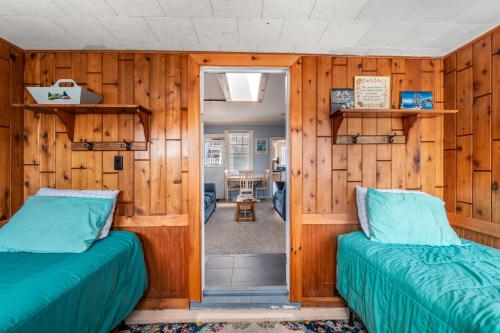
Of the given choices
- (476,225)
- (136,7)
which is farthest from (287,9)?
(476,225)

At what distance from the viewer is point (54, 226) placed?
156 cm

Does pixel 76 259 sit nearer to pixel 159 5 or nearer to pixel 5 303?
pixel 5 303

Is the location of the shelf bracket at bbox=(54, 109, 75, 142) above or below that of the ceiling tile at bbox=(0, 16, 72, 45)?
below

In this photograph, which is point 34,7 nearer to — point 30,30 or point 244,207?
point 30,30

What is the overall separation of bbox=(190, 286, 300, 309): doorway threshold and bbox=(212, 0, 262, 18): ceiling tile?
2.24 m

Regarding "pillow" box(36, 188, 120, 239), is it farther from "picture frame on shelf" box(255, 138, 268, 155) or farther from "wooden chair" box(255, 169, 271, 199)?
"picture frame on shelf" box(255, 138, 268, 155)

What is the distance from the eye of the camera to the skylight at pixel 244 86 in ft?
11.0

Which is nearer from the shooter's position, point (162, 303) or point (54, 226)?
point (54, 226)

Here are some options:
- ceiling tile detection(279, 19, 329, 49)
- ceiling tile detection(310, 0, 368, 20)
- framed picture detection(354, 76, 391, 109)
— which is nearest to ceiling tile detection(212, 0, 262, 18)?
ceiling tile detection(279, 19, 329, 49)

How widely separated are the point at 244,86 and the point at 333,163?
231 cm

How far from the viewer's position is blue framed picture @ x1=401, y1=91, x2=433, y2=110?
2.06 meters

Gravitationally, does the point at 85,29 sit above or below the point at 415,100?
above

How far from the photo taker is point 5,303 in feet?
3.09

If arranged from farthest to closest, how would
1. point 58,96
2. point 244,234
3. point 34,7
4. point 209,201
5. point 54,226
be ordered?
1. point 209,201
2. point 244,234
3. point 58,96
4. point 54,226
5. point 34,7
